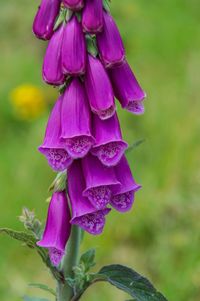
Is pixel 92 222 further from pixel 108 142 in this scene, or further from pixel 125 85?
pixel 125 85

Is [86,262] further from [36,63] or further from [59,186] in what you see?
[36,63]

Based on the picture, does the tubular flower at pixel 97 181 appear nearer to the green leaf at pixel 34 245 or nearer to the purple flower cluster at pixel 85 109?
the purple flower cluster at pixel 85 109

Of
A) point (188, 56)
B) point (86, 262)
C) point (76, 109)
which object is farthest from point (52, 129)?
point (188, 56)

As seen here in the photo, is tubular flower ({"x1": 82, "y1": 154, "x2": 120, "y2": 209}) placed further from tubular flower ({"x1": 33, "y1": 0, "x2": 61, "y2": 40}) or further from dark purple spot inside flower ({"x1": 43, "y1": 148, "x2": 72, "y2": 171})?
tubular flower ({"x1": 33, "y1": 0, "x2": 61, "y2": 40})

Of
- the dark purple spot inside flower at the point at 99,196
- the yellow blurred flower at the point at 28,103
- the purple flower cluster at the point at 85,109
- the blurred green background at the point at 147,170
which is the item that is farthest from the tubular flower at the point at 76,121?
the yellow blurred flower at the point at 28,103

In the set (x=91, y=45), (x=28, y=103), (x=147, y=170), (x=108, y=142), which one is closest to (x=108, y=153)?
(x=108, y=142)

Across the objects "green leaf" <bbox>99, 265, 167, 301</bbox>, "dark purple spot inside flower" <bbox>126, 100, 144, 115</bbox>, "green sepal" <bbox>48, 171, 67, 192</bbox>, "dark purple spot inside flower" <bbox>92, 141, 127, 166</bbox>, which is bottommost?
"green leaf" <bbox>99, 265, 167, 301</bbox>

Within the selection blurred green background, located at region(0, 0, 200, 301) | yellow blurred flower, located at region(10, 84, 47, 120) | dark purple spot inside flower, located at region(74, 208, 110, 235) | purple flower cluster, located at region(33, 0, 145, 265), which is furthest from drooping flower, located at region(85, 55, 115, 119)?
yellow blurred flower, located at region(10, 84, 47, 120)
